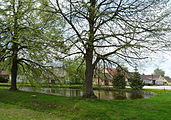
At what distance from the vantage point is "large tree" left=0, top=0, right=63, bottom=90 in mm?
12258

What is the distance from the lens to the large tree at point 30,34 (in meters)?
12.3

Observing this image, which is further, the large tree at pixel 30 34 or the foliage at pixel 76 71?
the foliage at pixel 76 71

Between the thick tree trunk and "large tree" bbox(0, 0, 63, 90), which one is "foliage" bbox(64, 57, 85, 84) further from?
"large tree" bbox(0, 0, 63, 90)

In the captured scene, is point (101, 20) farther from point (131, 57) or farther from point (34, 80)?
point (34, 80)

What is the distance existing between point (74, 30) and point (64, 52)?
67.4 inches

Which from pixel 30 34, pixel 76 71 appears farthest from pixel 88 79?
pixel 30 34

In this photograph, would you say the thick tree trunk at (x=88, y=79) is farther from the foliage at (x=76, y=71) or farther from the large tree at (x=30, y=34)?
the large tree at (x=30, y=34)

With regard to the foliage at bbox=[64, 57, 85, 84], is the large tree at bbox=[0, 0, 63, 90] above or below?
above

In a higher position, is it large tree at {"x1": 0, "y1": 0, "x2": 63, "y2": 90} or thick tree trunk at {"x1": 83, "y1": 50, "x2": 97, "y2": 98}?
large tree at {"x1": 0, "y1": 0, "x2": 63, "y2": 90}

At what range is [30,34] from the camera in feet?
40.3

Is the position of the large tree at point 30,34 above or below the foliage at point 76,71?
above

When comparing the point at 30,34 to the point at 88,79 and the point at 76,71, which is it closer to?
the point at 76,71

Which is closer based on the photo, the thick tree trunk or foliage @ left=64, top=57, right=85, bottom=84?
the thick tree trunk

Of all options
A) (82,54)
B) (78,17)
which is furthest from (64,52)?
(78,17)
